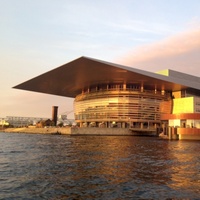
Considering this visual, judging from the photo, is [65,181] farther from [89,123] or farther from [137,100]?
[89,123]

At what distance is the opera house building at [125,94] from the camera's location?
55.1 m

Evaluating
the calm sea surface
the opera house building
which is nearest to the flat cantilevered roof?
the opera house building

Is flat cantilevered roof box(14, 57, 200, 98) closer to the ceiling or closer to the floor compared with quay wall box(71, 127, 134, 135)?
closer to the ceiling

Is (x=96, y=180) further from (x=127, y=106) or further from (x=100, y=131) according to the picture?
(x=127, y=106)

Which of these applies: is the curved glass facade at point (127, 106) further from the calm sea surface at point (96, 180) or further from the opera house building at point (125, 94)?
the calm sea surface at point (96, 180)

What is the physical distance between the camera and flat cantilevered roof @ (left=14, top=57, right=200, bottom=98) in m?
48.8

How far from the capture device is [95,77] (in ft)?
190

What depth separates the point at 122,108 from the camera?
61.1 metres

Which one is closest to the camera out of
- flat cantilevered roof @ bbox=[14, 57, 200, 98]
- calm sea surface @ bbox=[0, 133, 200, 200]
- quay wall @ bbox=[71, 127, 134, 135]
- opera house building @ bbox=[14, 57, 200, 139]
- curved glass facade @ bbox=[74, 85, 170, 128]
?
calm sea surface @ bbox=[0, 133, 200, 200]

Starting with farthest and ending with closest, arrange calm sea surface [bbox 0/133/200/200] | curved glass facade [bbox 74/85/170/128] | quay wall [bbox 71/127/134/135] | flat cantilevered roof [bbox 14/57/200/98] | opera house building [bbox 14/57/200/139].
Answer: curved glass facade [bbox 74/85/170/128] < opera house building [bbox 14/57/200/139] < quay wall [bbox 71/127/134/135] < flat cantilevered roof [bbox 14/57/200/98] < calm sea surface [bbox 0/133/200/200]

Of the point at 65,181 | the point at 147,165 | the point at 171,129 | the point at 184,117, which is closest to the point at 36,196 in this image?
the point at 65,181

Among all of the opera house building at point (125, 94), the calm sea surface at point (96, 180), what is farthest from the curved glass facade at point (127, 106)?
the calm sea surface at point (96, 180)

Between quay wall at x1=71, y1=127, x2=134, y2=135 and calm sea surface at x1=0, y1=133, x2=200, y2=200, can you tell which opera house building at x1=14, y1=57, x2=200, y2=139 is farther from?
calm sea surface at x1=0, y1=133, x2=200, y2=200

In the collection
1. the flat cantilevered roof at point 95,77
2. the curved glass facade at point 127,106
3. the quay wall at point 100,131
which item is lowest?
the quay wall at point 100,131
